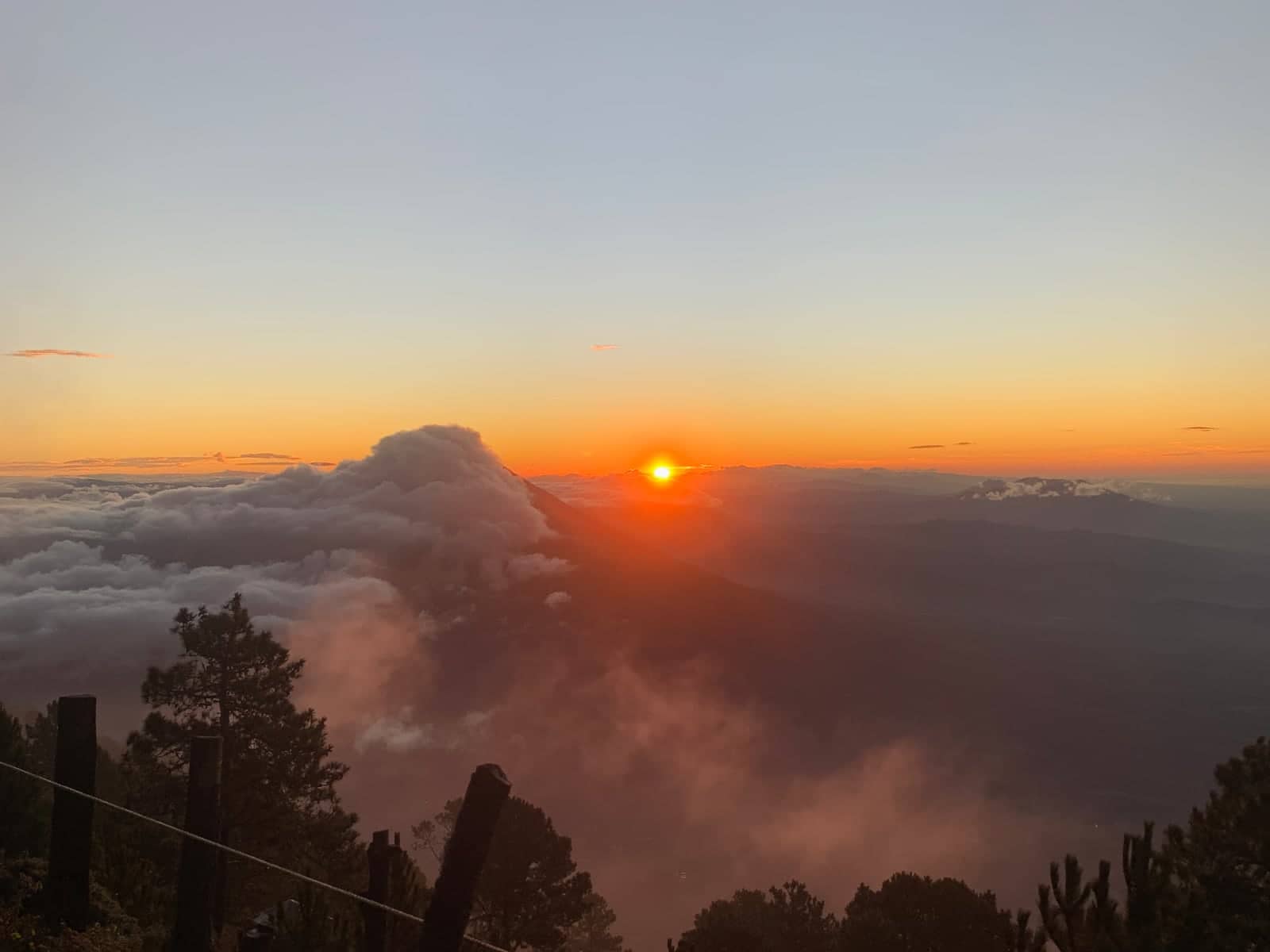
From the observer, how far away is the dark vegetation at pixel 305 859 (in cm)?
1853

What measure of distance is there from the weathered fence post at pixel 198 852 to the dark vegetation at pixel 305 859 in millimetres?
1919

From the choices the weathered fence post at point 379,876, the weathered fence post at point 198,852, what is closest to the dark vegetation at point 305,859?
the weathered fence post at point 198,852

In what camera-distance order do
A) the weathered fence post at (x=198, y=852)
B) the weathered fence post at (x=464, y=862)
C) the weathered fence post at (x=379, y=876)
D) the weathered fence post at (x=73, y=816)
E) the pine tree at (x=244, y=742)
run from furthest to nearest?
the pine tree at (x=244, y=742) → the weathered fence post at (x=379, y=876) → the weathered fence post at (x=73, y=816) → the weathered fence post at (x=198, y=852) → the weathered fence post at (x=464, y=862)

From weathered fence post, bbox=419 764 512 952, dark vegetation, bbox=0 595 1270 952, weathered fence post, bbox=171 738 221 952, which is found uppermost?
weathered fence post, bbox=419 764 512 952

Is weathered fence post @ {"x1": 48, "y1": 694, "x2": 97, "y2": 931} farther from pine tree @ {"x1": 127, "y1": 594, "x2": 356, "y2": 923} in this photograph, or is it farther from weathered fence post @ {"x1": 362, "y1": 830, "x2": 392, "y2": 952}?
pine tree @ {"x1": 127, "y1": 594, "x2": 356, "y2": 923}

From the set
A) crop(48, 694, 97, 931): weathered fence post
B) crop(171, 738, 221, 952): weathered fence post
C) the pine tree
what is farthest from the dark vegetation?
crop(171, 738, 221, 952): weathered fence post

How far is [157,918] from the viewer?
16.8m

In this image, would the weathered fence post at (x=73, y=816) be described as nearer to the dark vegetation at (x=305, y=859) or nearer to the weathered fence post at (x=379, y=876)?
the dark vegetation at (x=305, y=859)

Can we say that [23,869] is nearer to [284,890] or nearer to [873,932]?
[284,890]

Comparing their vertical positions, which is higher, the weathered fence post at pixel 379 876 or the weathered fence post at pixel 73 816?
the weathered fence post at pixel 73 816

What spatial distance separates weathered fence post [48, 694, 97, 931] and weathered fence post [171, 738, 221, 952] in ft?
4.94

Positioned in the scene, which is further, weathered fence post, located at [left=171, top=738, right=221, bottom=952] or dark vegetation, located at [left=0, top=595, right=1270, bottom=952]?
dark vegetation, located at [left=0, top=595, right=1270, bottom=952]

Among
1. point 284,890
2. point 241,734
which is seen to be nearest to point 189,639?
point 241,734

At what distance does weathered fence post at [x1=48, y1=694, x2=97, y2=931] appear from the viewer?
35.8 feet
